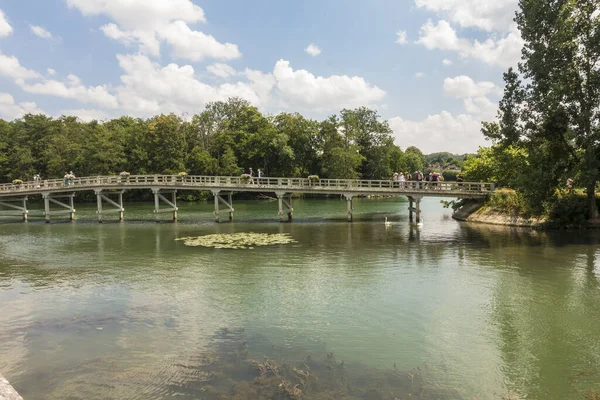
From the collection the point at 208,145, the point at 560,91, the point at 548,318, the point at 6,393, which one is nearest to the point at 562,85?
the point at 560,91

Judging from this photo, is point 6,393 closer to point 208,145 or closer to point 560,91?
point 560,91

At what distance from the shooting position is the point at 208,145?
313 ft

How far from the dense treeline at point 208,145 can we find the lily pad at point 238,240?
5247cm

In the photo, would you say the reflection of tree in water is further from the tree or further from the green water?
the tree

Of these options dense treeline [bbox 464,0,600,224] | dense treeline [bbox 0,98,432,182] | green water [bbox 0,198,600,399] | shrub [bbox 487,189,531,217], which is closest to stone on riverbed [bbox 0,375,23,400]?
green water [bbox 0,198,600,399]

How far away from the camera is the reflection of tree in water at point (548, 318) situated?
1031 cm

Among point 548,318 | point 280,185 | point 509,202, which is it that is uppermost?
point 280,185

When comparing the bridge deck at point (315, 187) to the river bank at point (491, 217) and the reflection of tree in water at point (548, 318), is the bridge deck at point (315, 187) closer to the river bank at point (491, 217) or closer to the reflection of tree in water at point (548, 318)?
the river bank at point (491, 217)

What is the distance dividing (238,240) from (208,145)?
67095 millimetres

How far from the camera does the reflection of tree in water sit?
10312 millimetres

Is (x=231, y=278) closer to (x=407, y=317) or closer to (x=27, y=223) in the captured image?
(x=407, y=317)

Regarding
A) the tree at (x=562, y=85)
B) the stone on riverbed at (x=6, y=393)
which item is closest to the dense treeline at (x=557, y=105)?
the tree at (x=562, y=85)

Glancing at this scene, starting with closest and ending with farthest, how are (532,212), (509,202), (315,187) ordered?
(532,212) < (509,202) < (315,187)

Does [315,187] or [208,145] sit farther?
[208,145]
